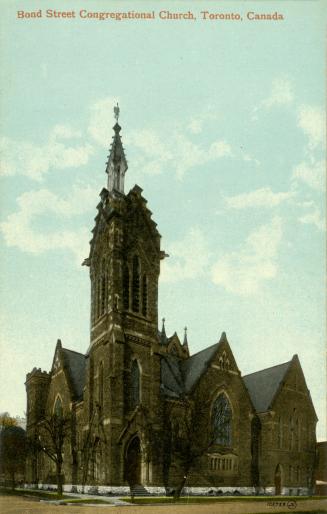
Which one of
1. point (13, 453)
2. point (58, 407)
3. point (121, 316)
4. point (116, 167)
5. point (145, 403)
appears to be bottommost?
point (13, 453)

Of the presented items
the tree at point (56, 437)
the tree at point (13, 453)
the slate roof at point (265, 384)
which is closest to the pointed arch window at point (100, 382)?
the tree at point (56, 437)

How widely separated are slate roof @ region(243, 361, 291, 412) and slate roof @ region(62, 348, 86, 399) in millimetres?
16561

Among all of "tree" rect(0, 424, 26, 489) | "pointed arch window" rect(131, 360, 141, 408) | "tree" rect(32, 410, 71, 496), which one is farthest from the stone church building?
"tree" rect(0, 424, 26, 489)

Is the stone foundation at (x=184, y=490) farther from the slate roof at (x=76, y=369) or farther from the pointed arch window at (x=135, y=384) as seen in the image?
the slate roof at (x=76, y=369)

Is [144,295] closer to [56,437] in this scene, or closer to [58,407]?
[56,437]

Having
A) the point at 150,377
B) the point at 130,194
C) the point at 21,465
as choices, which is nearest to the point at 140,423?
the point at 150,377

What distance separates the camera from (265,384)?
5322 centimetres

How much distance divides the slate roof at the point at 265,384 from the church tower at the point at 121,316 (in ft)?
44.8

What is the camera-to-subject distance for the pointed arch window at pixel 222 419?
46281mm

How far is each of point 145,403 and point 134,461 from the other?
4129 millimetres

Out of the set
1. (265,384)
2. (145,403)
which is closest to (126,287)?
(145,403)

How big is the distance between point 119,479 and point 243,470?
14.4m

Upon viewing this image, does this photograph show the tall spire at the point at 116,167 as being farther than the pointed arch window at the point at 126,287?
Yes

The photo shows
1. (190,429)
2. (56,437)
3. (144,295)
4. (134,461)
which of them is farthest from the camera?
(144,295)
